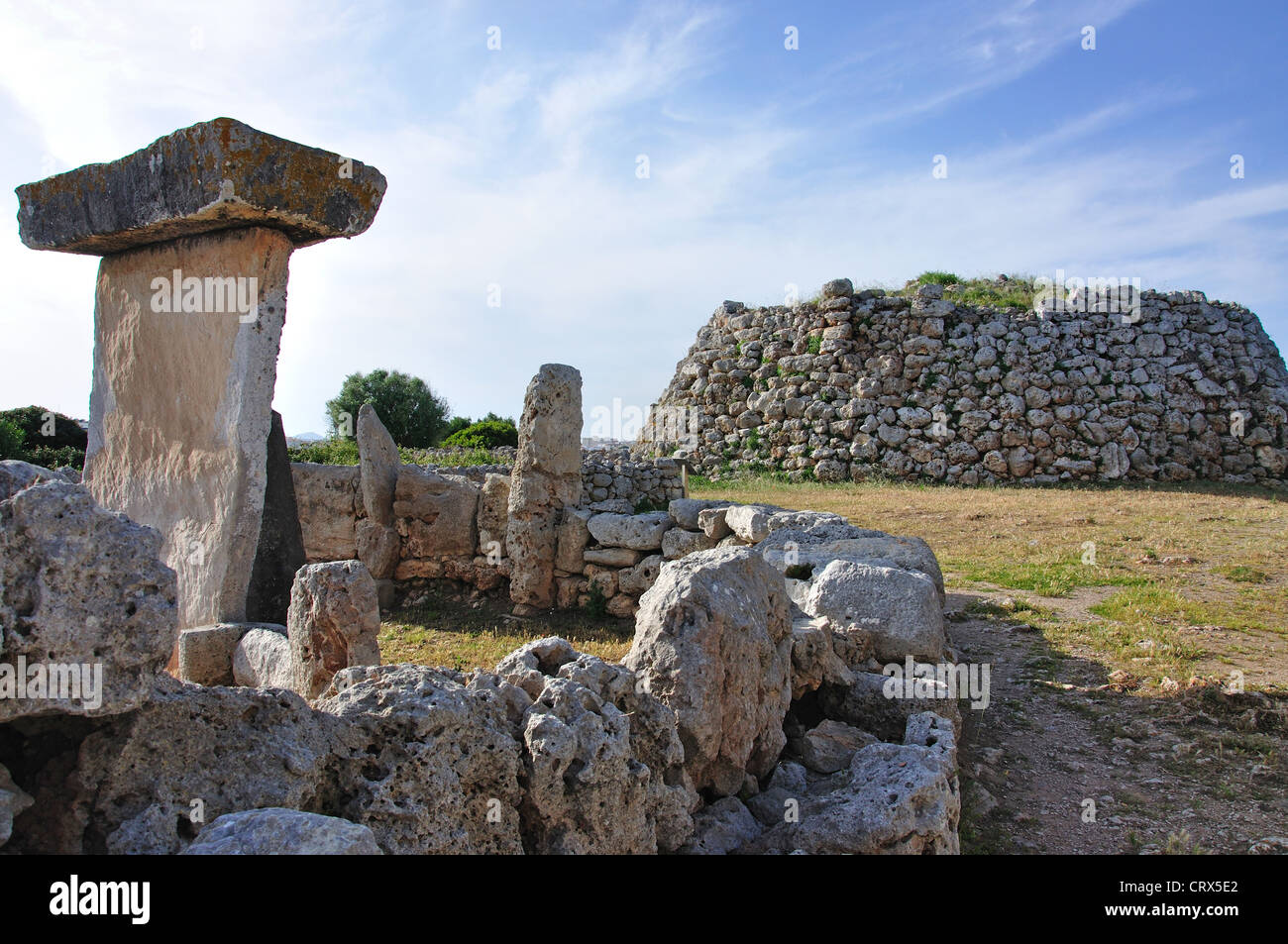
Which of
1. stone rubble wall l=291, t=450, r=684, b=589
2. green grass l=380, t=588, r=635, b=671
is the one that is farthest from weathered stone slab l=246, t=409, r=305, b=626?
stone rubble wall l=291, t=450, r=684, b=589

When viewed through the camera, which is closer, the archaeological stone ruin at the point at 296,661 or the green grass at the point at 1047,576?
the archaeological stone ruin at the point at 296,661

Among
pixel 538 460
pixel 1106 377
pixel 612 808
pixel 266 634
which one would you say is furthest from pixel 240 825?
pixel 1106 377

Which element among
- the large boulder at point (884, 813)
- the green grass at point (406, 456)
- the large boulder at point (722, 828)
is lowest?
the large boulder at point (722, 828)

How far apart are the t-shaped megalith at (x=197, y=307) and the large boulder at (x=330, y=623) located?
885mm

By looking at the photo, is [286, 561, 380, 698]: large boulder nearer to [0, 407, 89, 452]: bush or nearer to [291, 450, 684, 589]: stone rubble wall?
[291, 450, 684, 589]: stone rubble wall

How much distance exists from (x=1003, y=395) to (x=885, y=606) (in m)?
12.8

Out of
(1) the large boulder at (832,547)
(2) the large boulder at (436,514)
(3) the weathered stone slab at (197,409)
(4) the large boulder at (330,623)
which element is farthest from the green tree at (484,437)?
(4) the large boulder at (330,623)

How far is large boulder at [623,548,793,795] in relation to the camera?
3463mm

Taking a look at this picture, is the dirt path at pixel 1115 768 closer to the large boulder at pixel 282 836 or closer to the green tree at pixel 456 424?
the large boulder at pixel 282 836

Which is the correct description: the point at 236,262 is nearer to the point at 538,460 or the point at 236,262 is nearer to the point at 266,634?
the point at 266,634

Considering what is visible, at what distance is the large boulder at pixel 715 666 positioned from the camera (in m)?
3.46

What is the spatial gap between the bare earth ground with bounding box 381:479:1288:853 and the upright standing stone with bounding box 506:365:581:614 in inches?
17.5

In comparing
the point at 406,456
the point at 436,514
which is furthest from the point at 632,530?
the point at 406,456

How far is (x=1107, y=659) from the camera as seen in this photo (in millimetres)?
6359
